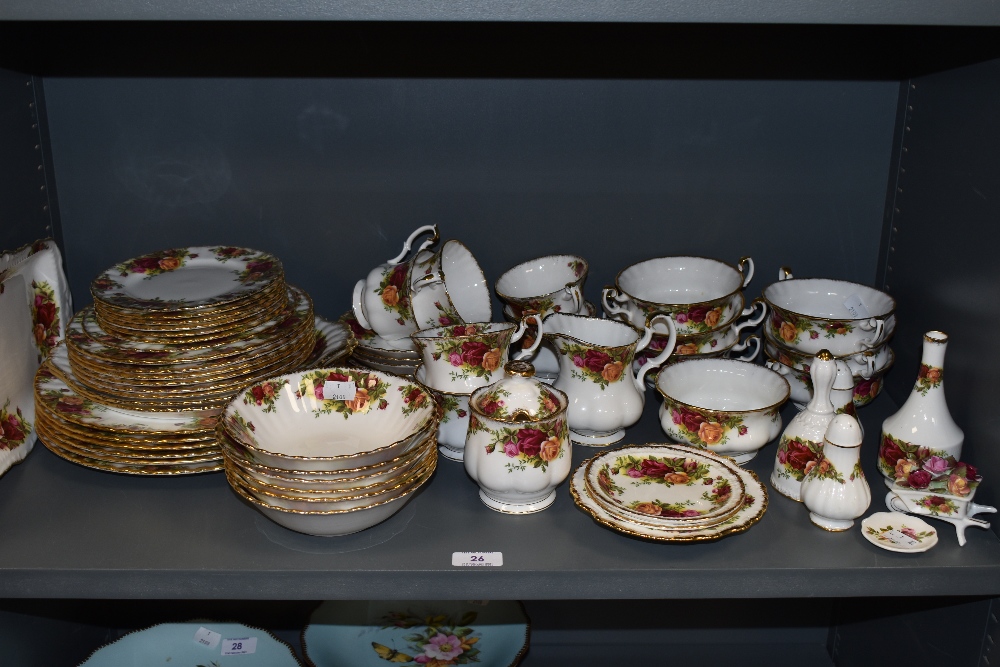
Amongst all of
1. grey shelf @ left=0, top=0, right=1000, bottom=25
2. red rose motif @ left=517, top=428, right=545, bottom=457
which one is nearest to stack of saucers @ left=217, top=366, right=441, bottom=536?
Result: red rose motif @ left=517, top=428, right=545, bottom=457

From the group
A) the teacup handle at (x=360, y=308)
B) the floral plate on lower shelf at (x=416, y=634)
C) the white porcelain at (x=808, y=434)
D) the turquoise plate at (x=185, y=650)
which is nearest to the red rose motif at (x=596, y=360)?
the white porcelain at (x=808, y=434)

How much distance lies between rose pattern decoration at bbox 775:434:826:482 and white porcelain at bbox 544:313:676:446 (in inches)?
7.4

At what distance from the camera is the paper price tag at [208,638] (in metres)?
1.48

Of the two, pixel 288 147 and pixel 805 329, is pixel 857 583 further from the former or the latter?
pixel 288 147

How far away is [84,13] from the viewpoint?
3.03 ft

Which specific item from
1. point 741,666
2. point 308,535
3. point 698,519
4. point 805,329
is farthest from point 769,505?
point 741,666

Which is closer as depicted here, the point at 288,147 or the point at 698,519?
the point at 698,519

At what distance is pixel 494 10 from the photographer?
3.06 ft

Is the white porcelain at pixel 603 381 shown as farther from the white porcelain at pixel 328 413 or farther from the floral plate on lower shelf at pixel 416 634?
the floral plate on lower shelf at pixel 416 634

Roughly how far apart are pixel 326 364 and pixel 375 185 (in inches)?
11.8

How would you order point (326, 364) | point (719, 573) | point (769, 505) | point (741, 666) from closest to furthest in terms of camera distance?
point (719, 573), point (769, 505), point (326, 364), point (741, 666)

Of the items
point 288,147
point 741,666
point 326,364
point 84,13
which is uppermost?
point 84,13

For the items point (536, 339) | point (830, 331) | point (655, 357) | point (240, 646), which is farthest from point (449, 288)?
point (240, 646)

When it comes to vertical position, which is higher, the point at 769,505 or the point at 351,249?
the point at 351,249
